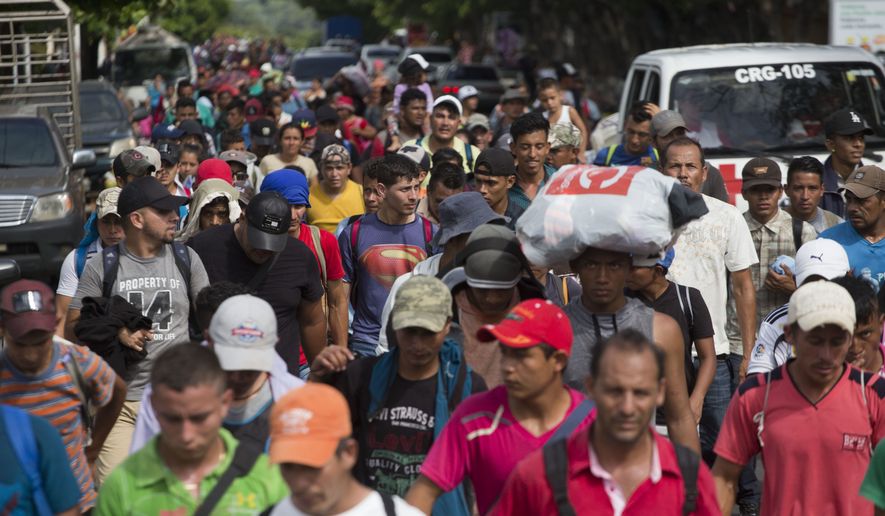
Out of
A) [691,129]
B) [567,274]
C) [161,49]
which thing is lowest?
[161,49]

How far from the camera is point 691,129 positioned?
11961 millimetres

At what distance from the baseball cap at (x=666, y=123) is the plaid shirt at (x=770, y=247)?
1901 millimetres

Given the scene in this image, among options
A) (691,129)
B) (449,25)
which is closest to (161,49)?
(691,129)

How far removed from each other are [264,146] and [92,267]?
7.50 m

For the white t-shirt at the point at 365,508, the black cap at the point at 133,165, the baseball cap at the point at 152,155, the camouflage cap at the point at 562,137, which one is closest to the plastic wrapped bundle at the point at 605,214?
the white t-shirt at the point at 365,508

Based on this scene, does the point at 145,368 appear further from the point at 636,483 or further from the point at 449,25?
the point at 449,25

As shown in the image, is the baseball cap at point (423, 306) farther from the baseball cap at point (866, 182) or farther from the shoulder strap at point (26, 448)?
the baseball cap at point (866, 182)

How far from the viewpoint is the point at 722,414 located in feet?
24.5

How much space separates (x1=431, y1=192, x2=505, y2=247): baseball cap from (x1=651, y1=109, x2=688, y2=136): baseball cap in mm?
3935

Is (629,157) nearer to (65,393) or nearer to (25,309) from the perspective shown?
(65,393)

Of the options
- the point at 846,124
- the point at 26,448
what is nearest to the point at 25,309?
the point at 26,448

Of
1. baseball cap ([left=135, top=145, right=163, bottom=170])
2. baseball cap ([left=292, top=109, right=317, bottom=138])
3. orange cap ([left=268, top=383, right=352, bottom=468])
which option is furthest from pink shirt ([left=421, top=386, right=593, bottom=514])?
baseball cap ([left=292, top=109, right=317, bottom=138])

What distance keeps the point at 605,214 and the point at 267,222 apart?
7.46 ft

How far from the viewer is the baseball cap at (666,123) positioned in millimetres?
10320
